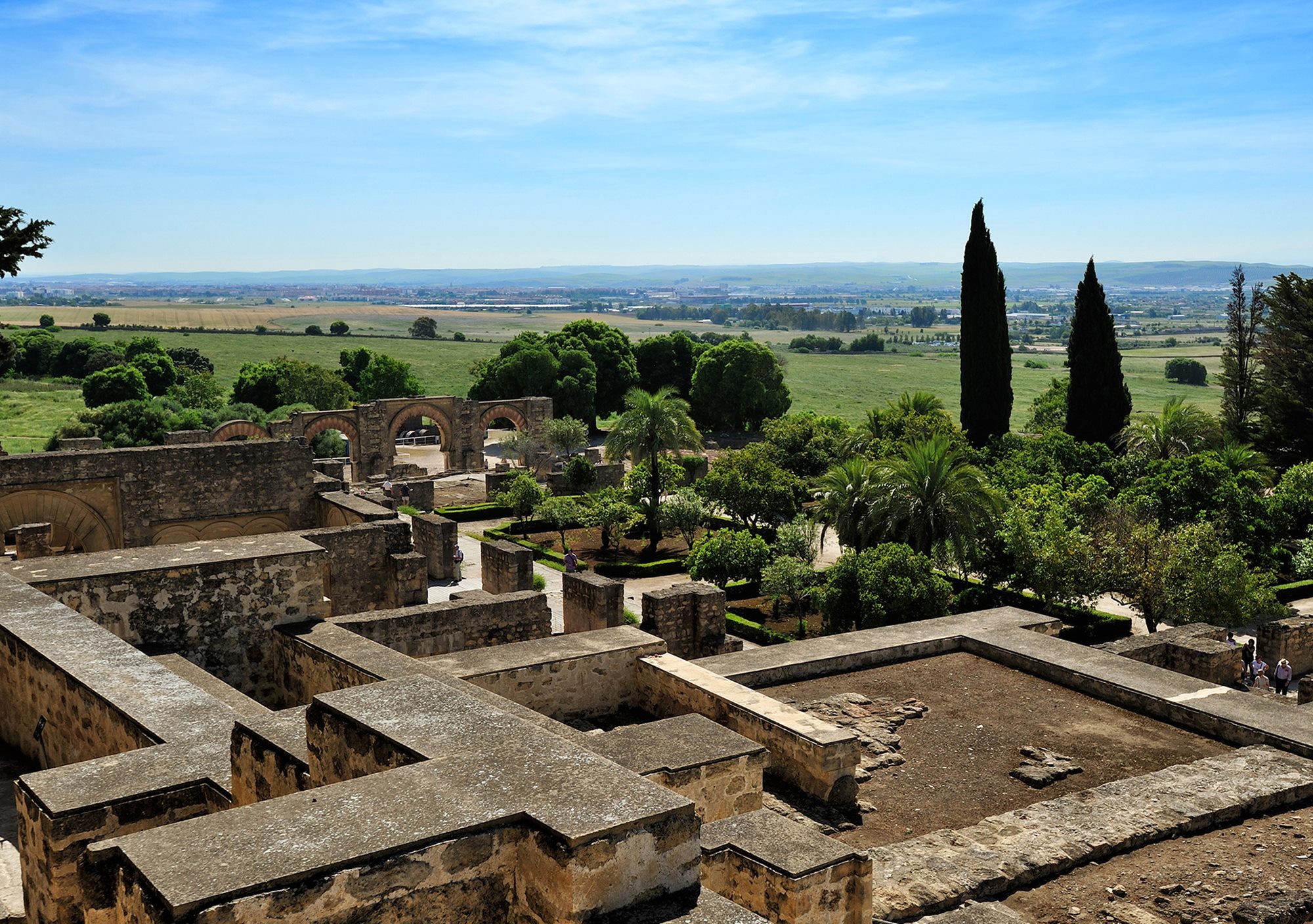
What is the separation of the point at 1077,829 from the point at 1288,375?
32.7 meters

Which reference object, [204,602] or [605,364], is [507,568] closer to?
[204,602]

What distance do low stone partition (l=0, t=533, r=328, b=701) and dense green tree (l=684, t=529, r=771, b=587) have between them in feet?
47.2

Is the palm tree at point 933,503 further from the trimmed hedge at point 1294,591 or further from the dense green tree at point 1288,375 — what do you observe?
the dense green tree at point 1288,375

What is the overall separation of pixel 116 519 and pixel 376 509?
361 centimetres

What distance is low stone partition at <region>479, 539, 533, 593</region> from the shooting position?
22.2m

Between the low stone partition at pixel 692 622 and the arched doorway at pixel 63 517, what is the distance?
26.4 feet

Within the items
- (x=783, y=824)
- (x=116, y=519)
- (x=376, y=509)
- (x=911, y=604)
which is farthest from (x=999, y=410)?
(x=783, y=824)

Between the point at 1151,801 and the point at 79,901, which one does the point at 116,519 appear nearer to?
the point at 79,901

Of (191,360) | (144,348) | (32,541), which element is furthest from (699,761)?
(191,360)

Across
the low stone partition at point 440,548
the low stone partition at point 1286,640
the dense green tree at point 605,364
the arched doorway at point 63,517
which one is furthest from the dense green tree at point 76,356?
the low stone partition at point 1286,640

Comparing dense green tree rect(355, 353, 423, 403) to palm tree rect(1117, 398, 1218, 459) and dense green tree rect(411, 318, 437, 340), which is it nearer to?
palm tree rect(1117, 398, 1218, 459)

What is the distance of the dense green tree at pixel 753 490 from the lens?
28.7 metres

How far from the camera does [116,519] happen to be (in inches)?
649

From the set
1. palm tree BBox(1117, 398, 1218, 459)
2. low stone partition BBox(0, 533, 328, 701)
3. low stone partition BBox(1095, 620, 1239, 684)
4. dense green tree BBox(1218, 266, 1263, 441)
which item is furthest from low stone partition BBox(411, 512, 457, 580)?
dense green tree BBox(1218, 266, 1263, 441)
